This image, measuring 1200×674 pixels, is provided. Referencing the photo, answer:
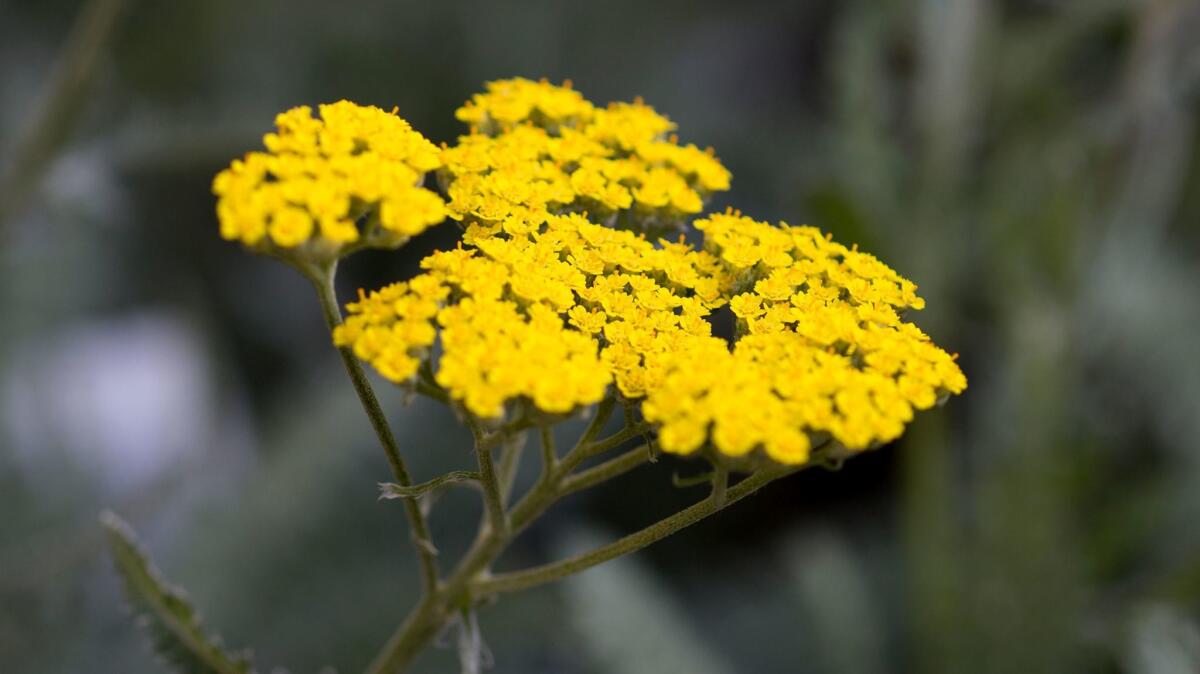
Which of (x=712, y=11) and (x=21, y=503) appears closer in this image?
(x=21, y=503)

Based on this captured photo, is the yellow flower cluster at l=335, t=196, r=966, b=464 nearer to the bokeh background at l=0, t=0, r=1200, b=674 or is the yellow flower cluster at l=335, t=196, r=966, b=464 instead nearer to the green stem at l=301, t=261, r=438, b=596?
the green stem at l=301, t=261, r=438, b=596

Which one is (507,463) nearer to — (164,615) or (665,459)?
(164,615)

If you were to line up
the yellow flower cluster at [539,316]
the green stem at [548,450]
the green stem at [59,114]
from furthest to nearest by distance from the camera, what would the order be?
the green stem at [59,114] < the green stem at [548,450] < the yellow flower cluster at [539,316]

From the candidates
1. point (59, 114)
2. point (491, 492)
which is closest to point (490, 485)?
point (491, 492)

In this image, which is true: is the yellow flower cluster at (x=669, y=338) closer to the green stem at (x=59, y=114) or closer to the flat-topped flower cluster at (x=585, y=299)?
the flat-topped flower cluster at (x=585, y=299)

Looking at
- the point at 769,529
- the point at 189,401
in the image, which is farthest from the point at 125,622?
the point at 769,529

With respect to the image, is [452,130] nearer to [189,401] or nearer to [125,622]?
[189,401]

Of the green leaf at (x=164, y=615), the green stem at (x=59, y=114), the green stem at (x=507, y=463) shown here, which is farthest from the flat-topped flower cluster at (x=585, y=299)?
the green stem at (x=59, y=114)
